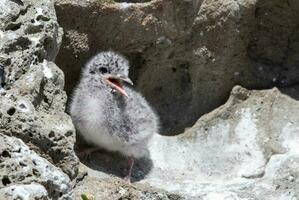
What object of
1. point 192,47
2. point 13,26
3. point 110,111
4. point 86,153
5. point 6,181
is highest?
point 13,26

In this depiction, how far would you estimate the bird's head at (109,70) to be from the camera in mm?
5324

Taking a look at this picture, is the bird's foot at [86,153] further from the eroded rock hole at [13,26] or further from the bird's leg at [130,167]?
the eroded rock hole at [13,26]

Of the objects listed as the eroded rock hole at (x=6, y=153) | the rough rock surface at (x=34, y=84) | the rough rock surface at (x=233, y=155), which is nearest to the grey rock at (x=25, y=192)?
the eroded rock hole at (x=6, y=153)

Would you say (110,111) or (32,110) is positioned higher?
(32,110)

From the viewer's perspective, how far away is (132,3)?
5676 millimetres

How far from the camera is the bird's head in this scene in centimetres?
532

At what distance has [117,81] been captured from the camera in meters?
5.43

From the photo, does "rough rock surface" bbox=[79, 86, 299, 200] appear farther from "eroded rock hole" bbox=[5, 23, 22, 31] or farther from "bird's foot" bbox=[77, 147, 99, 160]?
"eroded rock hole" bbox=[5, 23, 22, 31]

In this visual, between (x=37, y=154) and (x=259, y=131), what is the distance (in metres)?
2.06

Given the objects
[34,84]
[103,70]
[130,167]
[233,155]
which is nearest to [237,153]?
[233,155]

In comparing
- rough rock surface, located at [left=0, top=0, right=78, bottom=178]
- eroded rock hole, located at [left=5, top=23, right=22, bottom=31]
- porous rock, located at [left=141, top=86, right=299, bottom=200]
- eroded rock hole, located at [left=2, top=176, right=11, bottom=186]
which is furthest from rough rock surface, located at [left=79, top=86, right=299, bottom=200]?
eroded rock hole, located at [left=2, top=176, right=11, bottom=186]

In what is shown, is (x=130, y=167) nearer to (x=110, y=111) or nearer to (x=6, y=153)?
(x=110, y=111)

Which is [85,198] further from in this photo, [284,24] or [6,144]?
[284,24]

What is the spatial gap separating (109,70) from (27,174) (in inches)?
62.1
